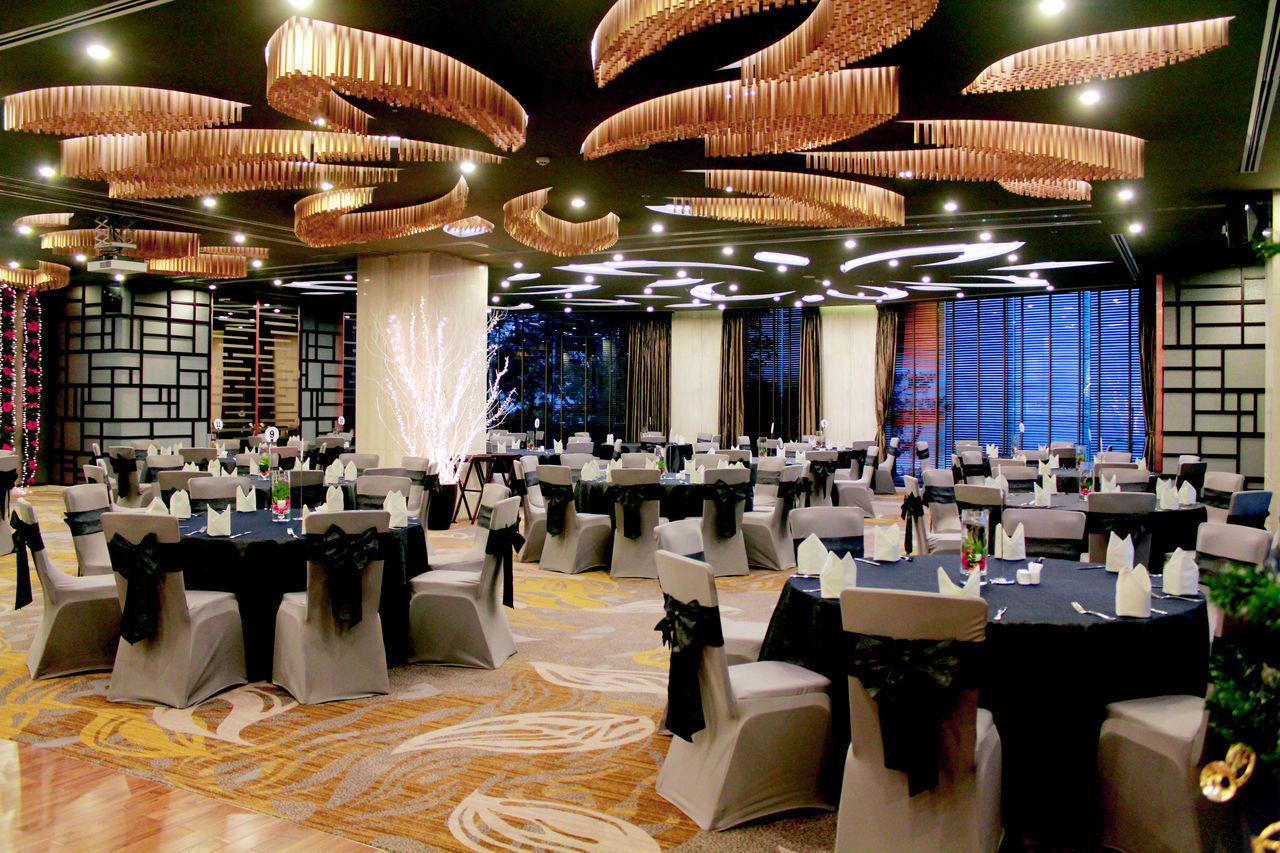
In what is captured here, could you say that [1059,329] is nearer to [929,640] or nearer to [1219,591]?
[929,640]

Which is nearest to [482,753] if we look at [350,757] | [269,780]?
[350,757]

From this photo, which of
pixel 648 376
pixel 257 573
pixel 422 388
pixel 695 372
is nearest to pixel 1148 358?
pixel 695 372

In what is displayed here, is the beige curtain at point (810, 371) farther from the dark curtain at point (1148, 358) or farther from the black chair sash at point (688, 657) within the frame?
the black chair sash at point (688, 657)

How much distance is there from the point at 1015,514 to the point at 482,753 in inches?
132

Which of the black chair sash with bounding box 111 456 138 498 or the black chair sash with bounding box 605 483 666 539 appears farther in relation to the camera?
the black chair sash with bounding box 111 456 138 498

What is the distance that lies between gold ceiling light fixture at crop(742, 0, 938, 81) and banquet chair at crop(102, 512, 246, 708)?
12.2 feet

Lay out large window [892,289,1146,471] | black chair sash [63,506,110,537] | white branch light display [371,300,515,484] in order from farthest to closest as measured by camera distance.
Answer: large window [892,289,1146,471] < white branch light display [371,300,515,484] < black chair sash [63,506,110,537]

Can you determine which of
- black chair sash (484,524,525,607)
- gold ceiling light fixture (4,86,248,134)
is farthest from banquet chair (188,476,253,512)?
gold ceiling light fixture (4,86,248,134)

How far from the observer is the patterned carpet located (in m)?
3.13

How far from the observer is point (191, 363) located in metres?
15.3

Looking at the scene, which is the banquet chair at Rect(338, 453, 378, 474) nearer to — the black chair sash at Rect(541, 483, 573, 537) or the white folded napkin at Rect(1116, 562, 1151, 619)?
the black chair sash at Rect(541, 483, 573, 537)

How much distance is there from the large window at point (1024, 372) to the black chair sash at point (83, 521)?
1291 centimetres

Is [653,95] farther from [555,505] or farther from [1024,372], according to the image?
[1024,372]

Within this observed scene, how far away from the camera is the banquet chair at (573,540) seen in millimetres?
7852
